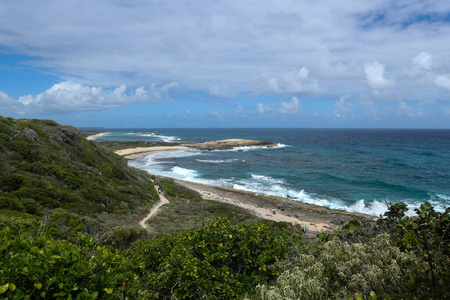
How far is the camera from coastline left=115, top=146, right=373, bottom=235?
71.2ft

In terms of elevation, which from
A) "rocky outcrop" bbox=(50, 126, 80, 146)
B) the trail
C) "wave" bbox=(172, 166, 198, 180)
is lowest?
"wave" bbox=(172, 166, 198, 180)

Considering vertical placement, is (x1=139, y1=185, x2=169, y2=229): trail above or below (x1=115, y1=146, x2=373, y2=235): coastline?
above

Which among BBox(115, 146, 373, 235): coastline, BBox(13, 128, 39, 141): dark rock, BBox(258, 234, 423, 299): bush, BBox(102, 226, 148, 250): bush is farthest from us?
BBox(115, 146, 373, 235): coastline

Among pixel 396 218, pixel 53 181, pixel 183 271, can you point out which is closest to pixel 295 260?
pixel 183 271

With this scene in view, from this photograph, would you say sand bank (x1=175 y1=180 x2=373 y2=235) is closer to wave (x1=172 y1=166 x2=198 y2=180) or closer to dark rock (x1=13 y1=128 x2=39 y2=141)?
wave (x1=172 y1=166 x2=198 y2=180)

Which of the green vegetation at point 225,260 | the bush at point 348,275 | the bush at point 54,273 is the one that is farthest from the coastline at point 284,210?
the bush at point 54,273

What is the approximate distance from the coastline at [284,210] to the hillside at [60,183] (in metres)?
8.95

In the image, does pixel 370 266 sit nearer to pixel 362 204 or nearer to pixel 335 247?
pixel 335 247

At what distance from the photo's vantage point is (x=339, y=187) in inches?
1320

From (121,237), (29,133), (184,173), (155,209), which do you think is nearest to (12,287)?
(121,237)

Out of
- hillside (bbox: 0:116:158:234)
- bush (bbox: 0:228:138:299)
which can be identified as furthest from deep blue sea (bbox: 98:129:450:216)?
bush (bbox: 0:228:138:299)

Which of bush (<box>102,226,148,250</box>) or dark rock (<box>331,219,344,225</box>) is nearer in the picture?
bush (<box>102,226,148,250</box>)

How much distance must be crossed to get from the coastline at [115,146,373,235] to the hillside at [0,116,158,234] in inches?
352

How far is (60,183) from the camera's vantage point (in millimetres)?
15430
